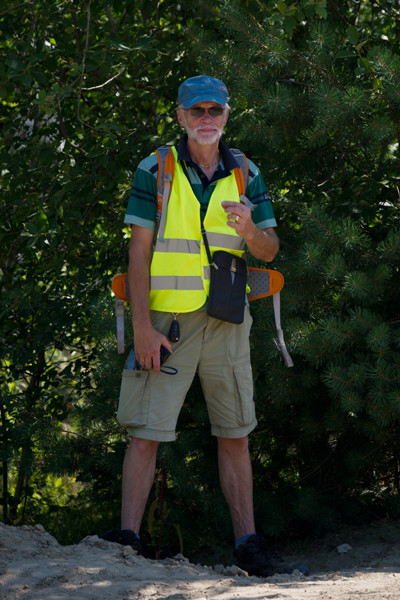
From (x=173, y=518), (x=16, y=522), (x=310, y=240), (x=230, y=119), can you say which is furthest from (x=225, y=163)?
(x=16, y=522)

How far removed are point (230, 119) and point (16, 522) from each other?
3.46m

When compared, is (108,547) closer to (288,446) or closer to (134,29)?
(288,446)

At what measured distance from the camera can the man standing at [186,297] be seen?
3248mm

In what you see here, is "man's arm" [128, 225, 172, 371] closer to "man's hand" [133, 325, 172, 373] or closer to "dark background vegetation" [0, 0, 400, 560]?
"man's hand" [133, 325, 172, 373]

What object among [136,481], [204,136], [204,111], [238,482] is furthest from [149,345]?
[204,111]

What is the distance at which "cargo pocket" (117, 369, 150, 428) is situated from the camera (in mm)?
3277

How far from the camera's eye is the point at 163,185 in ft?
10.7

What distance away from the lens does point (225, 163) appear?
3.38 m

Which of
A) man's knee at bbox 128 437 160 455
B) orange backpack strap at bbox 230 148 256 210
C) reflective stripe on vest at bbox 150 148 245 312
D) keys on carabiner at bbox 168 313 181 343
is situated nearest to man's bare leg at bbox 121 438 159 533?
man's knee at bbox 128 437 160 455

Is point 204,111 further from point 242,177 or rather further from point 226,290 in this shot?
point 226,290

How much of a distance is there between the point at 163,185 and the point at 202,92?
1.36 feet

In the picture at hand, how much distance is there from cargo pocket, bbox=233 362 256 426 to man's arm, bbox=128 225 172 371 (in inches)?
13.8

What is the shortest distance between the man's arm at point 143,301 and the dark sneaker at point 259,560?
0.87m

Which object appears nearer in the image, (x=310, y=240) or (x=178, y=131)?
(x=310, y=240)
